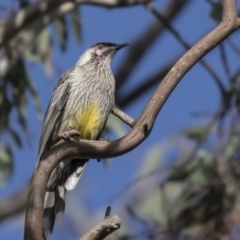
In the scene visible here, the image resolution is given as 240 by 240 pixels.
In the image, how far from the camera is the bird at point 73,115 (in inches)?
175

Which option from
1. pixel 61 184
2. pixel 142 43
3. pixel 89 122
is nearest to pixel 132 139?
pixel 61 184

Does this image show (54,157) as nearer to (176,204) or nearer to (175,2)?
(176,204)

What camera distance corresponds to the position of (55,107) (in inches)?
189

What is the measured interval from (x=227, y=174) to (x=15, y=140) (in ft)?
4.61

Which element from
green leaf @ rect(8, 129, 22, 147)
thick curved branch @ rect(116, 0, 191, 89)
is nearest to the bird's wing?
green leaf @ rect(8, 129, 22, 147)

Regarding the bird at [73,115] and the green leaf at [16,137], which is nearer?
the bird at [73,115]

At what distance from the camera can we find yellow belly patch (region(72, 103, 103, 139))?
4684mm

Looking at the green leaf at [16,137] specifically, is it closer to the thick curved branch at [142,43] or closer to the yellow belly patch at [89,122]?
the yellow belly patch at [89,122]

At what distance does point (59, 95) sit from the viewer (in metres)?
4.85

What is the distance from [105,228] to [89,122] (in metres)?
1.58

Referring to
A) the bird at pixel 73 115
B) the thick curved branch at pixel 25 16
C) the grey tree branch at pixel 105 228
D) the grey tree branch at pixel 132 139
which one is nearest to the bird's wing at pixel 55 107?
the bird at pixel 73 115

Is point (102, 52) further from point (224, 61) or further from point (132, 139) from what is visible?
point (132, 139)

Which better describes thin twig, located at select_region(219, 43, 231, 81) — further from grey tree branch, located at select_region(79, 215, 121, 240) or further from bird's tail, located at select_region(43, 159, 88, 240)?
grey tree branch, located at select_region(79, 215, 121, 240)

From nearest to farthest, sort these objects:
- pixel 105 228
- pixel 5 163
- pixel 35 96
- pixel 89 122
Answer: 1. pixel 105 228
2. pixel 89 122
3. pixel 5 163
4. pixel 35 96
